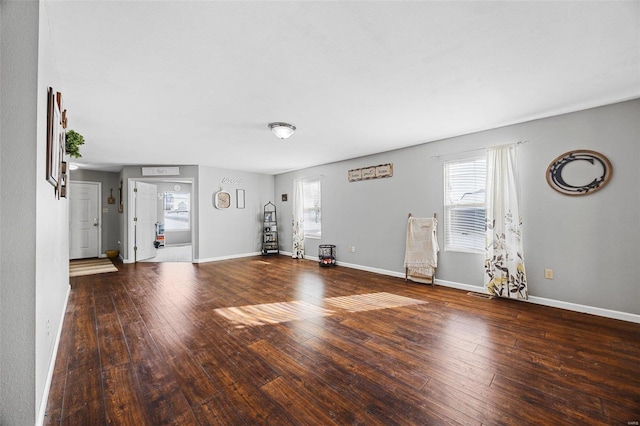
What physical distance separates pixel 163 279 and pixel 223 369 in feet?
11.7

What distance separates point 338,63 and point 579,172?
3184 millimetres

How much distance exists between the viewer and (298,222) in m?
7.00

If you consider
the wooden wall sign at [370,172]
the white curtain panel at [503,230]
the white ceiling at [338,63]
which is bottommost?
the white curtain panel at [503,230]

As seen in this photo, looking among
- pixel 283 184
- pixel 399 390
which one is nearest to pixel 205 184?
pixel 283 184

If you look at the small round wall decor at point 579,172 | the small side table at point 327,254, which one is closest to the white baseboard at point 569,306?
the small round wall decor at point 579,172

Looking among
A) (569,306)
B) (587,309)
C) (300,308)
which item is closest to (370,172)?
(300,308)

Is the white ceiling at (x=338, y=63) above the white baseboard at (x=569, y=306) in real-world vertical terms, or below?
above

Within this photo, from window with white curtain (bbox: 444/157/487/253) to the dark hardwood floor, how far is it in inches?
34.8

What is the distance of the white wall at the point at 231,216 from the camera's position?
261 inches

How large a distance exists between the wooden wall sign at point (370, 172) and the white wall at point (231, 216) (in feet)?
10.1

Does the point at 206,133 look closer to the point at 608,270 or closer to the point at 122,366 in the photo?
the point at 122,366

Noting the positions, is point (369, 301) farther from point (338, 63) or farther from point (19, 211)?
point (19, 211)

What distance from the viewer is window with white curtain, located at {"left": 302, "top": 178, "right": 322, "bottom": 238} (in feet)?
21.8

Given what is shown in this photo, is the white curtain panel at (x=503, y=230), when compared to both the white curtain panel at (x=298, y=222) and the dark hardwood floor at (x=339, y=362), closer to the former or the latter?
the dark hardwood floor at (x=339, y=362)
